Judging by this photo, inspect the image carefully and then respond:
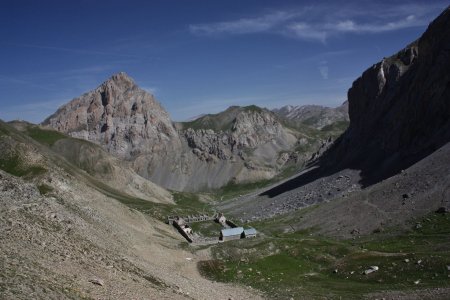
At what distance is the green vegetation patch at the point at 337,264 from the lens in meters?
57.2

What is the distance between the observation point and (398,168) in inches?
5758

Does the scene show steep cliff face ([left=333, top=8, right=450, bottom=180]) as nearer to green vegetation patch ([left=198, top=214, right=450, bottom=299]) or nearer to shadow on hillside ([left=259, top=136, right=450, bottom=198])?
shadow on hillside ([left=259, top=136, right=450, bottom=198])

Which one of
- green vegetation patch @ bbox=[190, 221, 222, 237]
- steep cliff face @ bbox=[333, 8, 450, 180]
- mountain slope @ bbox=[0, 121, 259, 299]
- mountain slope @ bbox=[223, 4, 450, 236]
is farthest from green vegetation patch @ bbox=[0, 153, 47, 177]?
steep cliff face @ bbox=[333, 8, 450, 180]

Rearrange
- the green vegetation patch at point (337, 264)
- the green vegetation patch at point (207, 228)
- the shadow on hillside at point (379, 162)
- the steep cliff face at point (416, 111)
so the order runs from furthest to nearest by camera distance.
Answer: the steep cliff face at point (416, 111) → the green vegetation patch at point (207, 228) → the shadow on hillside at point (379, 162) → the green vegetation patch at point (337, 264)

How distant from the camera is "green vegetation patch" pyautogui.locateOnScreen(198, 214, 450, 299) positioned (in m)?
57.2

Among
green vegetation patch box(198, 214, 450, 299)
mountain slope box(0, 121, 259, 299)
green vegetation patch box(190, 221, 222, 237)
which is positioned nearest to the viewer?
mountain slope box(0, 121, 259, 299)

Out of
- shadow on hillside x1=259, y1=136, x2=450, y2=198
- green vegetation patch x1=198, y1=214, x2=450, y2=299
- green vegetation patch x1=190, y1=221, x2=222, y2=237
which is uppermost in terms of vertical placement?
shadow on hillside x1=259, y1=136, x2=450, y2=198

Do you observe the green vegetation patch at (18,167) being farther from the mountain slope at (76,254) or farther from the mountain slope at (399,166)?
the mountain slope at (399,166)

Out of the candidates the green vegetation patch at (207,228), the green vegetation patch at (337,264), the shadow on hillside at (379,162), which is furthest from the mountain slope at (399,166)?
the green vegetation patch at (207,228)

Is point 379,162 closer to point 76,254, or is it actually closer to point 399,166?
point 399,166

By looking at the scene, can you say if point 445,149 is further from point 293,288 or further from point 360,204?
point 293,288

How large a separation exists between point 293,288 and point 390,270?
1320cm

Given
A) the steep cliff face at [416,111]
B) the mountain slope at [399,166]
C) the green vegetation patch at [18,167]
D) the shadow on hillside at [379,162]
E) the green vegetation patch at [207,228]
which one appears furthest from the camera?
the steep cliff face at [416,111]

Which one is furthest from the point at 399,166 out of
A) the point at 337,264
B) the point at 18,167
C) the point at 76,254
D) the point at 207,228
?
the point at 76,254
